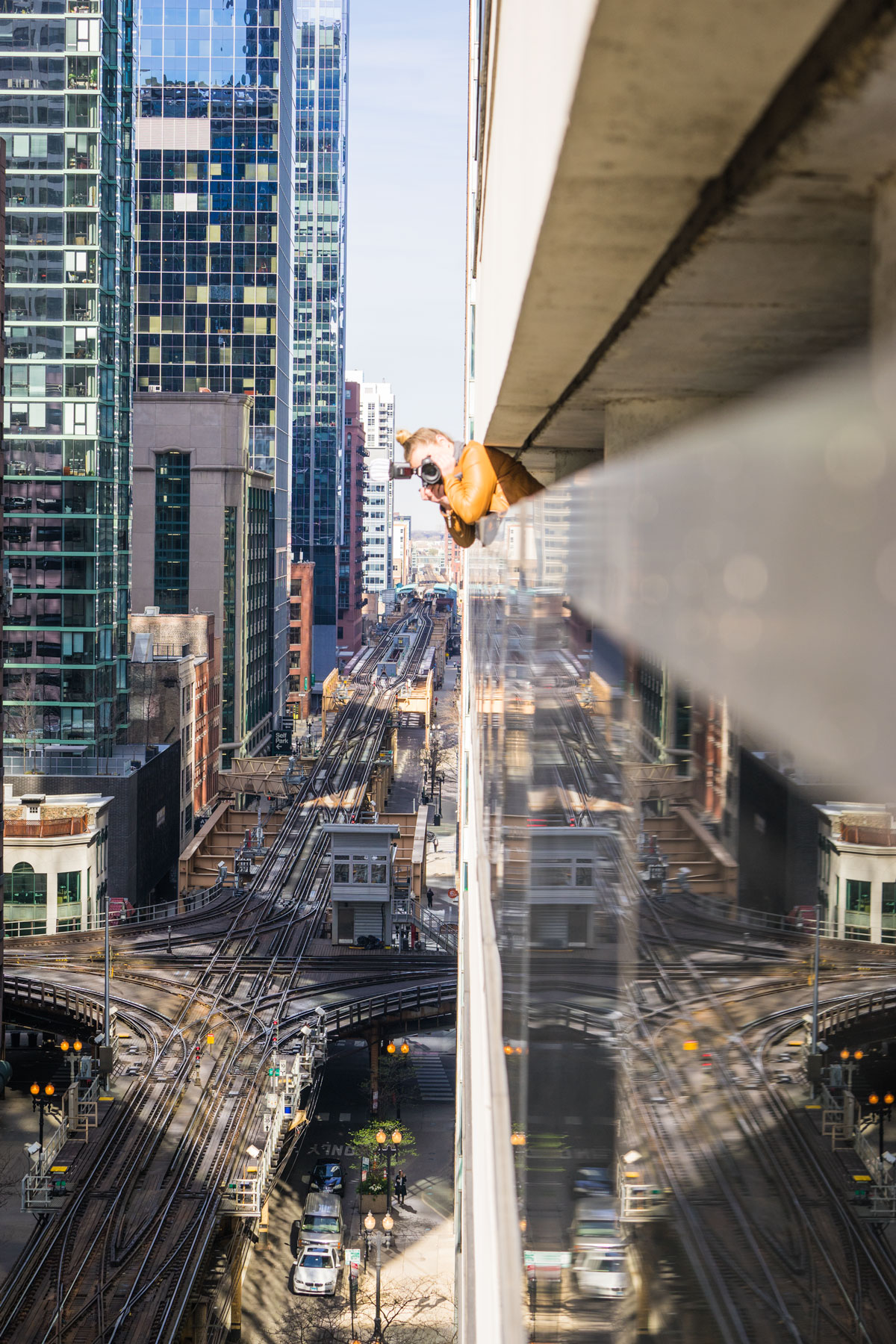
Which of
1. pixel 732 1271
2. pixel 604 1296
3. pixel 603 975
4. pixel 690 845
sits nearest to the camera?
pixel 732 1271

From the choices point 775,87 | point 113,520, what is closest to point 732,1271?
point 775,87

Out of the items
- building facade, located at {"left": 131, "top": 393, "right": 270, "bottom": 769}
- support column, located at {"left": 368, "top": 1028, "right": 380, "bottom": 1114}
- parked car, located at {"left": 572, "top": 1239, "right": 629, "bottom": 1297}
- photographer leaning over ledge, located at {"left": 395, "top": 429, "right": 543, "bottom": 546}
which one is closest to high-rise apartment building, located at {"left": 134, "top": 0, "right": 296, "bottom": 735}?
building facade, located at {"left": 131, "top": 393, "right": 270, "bottom": 769}

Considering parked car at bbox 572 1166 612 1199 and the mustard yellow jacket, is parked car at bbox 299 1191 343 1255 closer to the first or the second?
the mustard yellow jacket

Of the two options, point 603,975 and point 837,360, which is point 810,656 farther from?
point 603,975

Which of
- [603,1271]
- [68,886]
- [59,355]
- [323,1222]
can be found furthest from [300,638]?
[603,1271]

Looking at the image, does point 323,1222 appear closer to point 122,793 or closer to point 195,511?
point 122,793
